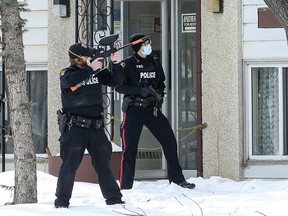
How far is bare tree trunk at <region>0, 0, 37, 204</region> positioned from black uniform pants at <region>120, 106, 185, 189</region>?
149 centimetres

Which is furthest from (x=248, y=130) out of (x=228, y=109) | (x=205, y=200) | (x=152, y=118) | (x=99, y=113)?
(x=99, y=113)

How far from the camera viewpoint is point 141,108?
11.2 metres

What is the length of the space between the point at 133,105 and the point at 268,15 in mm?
2016

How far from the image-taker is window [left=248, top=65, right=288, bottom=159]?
1271 cm

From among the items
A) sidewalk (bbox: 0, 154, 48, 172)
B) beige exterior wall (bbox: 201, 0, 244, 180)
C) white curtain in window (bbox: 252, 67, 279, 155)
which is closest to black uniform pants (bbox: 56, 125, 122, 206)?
beige exterior wall (bbox: 201, 0, 244, 180)

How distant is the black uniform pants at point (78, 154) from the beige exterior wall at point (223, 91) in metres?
3.29

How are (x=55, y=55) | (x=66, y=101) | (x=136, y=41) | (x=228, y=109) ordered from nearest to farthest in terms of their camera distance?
(x=66, y=101), (x=136, y=41), (x=228, y=109), (x=55, y=55)

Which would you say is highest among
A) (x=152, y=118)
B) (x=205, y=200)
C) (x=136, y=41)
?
(x=136, y=41)

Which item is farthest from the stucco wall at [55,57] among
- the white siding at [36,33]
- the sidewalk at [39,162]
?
the sidewalk at [39,162]

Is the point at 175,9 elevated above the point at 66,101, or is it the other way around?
the point at 175,9

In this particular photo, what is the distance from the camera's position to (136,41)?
1105 centimetres

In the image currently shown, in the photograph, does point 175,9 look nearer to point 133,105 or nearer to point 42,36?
point 42,36

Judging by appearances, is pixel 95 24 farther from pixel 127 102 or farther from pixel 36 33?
pixel 127 102

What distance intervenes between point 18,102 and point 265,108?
4052 mm
